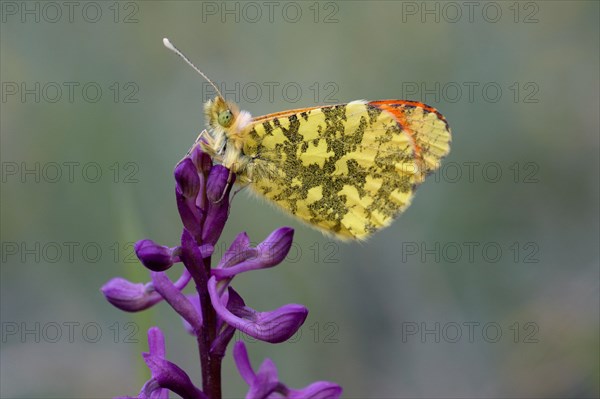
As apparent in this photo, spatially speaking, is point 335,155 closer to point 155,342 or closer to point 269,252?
point 269,252

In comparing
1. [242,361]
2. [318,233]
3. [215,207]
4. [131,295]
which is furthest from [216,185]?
[318,233]

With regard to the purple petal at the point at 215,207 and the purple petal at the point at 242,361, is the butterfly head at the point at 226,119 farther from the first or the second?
the purple petal at the point at 242,361

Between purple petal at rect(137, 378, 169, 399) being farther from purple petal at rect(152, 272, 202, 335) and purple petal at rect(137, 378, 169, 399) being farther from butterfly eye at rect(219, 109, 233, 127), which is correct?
butterfly eye at rect(219, 109, 233, 127)

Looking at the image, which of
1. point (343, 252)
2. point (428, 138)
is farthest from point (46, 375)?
point (428, 138)

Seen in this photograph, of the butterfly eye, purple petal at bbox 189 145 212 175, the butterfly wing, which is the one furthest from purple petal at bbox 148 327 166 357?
the butterfly eye

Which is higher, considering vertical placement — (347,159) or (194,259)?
(347,159)

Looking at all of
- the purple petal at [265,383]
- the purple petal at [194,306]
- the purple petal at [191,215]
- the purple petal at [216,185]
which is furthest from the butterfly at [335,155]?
the purple petal at [265,383]
